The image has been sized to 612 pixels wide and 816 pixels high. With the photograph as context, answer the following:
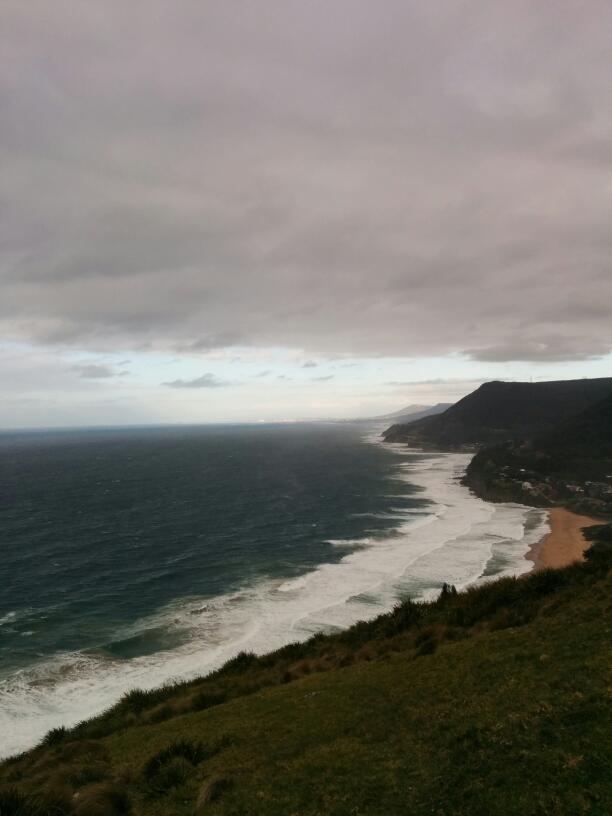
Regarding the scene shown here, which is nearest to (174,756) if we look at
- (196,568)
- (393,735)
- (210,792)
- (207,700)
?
(210,792)

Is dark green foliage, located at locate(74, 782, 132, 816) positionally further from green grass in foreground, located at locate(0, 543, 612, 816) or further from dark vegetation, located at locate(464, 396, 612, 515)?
dark vegetation, located at locate(464, 396, 612, 515)

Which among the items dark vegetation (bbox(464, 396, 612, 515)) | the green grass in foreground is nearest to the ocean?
dark vegetation (bbox(464, 396, 612, 515))

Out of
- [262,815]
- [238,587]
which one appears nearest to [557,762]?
[262,815]

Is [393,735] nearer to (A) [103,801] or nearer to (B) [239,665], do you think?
(A) [103,801]

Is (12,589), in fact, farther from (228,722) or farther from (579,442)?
(579,442)

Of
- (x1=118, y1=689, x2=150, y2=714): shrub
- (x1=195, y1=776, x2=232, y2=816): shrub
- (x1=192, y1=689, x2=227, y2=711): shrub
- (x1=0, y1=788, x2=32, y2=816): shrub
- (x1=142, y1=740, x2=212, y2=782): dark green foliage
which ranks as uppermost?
(x1=195, y1=776, x2=232, y2=816): shrub

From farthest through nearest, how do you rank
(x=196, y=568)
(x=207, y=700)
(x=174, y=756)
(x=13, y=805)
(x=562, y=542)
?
(x=562, y=542)
(x=196, y=568)
(x=207, y=700)
(x=174, y=756)
(x=13, y=805)
